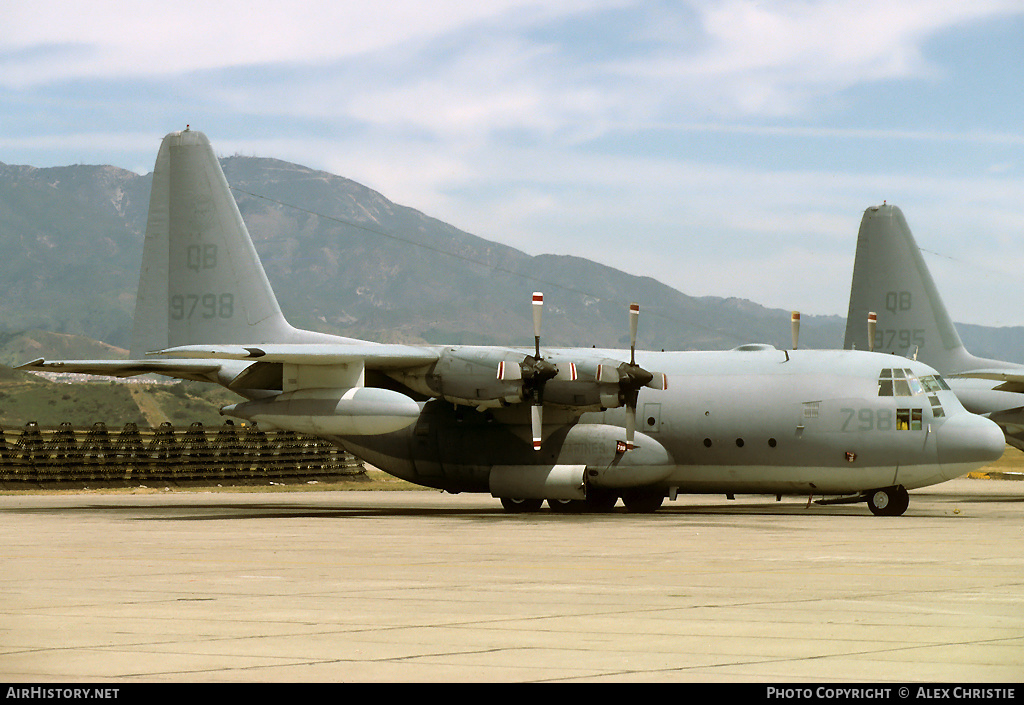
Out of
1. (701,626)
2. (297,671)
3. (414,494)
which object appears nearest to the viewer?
(297,671)

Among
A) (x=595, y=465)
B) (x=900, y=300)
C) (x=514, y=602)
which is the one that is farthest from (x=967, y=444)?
(x=514, y=602)

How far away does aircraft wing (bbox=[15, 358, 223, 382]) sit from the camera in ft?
114

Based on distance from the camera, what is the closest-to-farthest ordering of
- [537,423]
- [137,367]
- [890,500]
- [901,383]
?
[537,423] → [901,383] → [890,500] → [137,367]

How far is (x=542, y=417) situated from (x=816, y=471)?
6.85 m

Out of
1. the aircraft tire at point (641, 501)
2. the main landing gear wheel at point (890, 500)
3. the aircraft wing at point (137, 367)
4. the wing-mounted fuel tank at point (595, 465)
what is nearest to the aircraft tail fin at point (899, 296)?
the aircraft tire at point (641, 501)

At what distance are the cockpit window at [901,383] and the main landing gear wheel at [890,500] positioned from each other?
2.36m

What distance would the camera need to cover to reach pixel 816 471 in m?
31.8

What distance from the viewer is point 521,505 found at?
34906mm

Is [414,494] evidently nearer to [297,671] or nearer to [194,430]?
[194,430]

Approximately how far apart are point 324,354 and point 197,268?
316 inches

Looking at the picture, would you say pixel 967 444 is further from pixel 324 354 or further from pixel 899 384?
pixel 324 354

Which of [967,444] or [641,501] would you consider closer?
[967,444]

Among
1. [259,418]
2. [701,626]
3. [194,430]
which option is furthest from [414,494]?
[701,626]

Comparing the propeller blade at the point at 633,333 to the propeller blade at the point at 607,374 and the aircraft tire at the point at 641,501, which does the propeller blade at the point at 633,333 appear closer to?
the propeller blade at the point at 607,374
